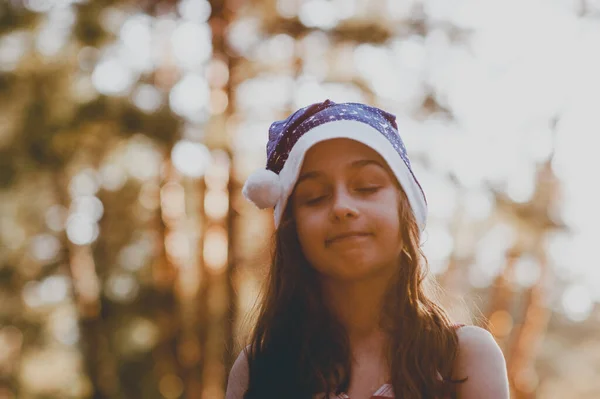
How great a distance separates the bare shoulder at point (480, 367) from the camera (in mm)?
1608

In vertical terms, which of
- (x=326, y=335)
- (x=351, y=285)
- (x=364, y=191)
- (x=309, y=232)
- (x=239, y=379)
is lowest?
(x=239, y=379)

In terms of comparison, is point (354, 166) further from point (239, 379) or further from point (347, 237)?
point (239, 379)

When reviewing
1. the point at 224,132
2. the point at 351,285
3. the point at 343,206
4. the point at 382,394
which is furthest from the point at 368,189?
the point at 224,132

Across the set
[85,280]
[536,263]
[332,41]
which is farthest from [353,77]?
[85,280]

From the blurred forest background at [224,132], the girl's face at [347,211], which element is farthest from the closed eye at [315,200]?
the blurred forest background at [224,132]

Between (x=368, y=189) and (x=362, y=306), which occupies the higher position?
(x=368, y=189)

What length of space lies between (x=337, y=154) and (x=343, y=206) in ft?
0.59

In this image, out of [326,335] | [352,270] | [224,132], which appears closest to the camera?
[352,270]

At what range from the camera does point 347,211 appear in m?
1.69

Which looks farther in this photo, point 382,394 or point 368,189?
point 368,189

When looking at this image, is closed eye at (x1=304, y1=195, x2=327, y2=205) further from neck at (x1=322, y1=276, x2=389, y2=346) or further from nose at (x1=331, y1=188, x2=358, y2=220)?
neck at (x1=322, y1=276, x2=389, y2=346)

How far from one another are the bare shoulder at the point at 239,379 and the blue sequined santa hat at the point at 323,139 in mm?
426

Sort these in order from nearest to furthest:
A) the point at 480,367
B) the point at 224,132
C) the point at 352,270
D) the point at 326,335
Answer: the point at 480,367 < the point at 352,270 < the point at 326,335 < the point at 224,132

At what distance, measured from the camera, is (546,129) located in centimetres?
845
